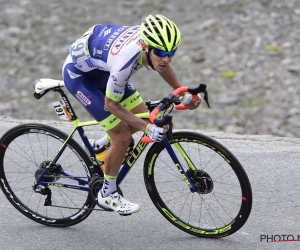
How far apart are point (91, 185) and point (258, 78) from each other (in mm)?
6781

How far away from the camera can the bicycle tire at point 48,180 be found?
228 inches

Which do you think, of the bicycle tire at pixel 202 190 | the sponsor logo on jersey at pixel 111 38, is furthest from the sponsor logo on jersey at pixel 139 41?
the bicycle tire at pixel 202 190

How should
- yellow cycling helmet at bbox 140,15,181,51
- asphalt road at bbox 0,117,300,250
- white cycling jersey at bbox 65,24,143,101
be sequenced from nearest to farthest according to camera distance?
yellow cycling helmet at bbox 140,15,181,51 < white cycling jersey at bbox 65,24,143,101 < asphalt road at bbox 0,117,300,250

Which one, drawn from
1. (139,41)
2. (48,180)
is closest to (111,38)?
(139,41)

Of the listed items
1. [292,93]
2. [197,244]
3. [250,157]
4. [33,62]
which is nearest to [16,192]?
[197,244]

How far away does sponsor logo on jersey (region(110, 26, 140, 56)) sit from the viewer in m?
5.13

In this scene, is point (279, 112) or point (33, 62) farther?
point (33, 62)

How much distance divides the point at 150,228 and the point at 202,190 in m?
0.75

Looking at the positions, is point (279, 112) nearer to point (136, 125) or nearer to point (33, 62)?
point (33, 62)

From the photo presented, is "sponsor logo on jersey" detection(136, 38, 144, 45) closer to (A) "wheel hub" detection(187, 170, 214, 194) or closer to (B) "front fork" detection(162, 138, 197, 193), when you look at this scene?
(B) "front fork" detection(162, 138, 197, 193)

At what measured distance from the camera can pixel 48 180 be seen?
5934 millimetres

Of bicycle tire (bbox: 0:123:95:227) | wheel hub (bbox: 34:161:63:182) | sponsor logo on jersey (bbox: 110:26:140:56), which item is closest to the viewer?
sponsor logo on jersey (bbox: 110:26:140:56)

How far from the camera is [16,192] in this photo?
6.38 meters

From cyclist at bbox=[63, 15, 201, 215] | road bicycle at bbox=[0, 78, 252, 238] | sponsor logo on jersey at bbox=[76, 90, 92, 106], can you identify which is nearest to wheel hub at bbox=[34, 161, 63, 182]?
road bicycle at bbox=[0, 78, 252, 238]
